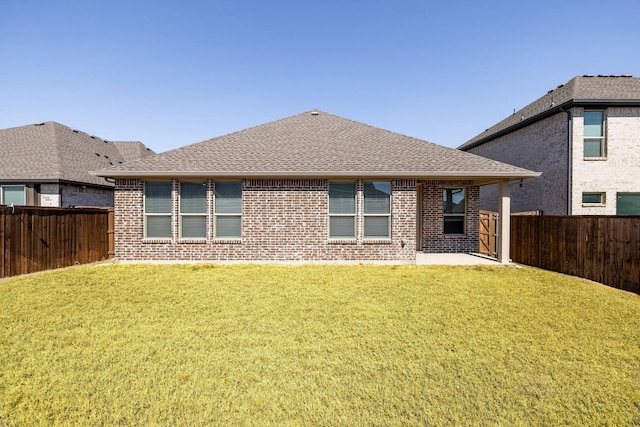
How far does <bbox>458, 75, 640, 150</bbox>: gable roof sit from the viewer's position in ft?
38.4

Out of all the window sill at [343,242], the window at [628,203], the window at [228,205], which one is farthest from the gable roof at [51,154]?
the window at [628,203]

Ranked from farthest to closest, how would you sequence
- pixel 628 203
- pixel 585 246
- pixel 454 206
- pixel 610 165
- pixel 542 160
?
pixel 542 160 < pixel 454 206 < pixel 628 203 < pixel 610 165 < pixel 585 246

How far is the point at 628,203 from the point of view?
39.2ft

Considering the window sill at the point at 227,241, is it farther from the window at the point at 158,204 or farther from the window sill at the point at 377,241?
the window sill at the point at 377,241

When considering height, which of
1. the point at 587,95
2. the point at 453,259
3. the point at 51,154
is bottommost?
the point at 453,259

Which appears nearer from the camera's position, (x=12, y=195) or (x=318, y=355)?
(x=318, y=355)

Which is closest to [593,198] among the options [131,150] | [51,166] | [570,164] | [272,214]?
[570,164]

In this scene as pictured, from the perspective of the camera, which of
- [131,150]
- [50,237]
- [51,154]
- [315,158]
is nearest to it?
[50,237]

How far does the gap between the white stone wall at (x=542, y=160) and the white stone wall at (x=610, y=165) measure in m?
0.38

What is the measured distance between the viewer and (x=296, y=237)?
998 centimetres

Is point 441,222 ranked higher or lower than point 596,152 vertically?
lower

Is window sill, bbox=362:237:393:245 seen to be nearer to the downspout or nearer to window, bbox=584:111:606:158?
the downspout

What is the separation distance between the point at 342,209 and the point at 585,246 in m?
7.14

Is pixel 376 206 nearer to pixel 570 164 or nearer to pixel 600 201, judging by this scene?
pixel 570 164
